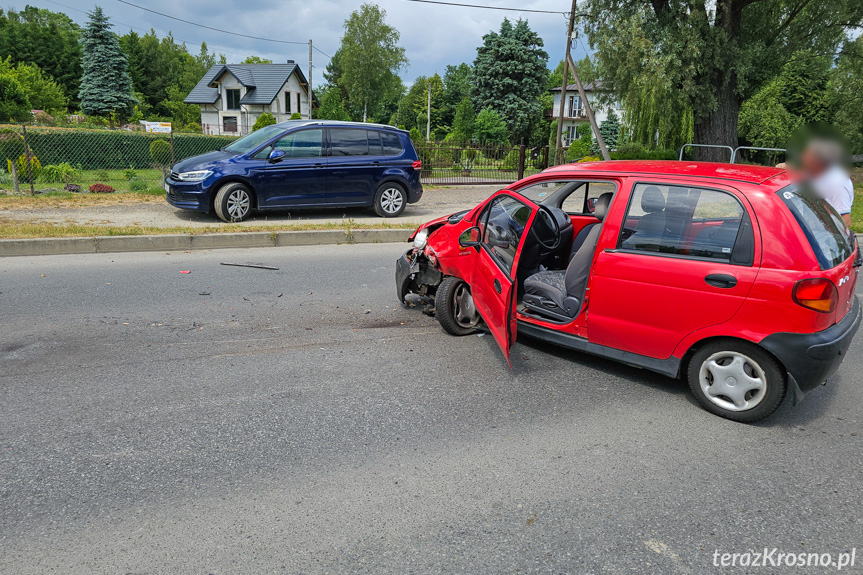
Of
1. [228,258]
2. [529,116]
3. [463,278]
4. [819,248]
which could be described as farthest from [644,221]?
[529,116]

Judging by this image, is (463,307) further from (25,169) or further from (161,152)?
(161,152)

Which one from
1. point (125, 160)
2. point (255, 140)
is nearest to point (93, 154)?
point (125, 160)

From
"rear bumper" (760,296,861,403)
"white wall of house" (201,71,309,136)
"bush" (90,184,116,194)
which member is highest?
"white wall of house" (201,71,309,136)

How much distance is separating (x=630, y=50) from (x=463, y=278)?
45.2 ft

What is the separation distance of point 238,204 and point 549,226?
745 cm

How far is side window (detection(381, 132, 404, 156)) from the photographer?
39.8 feet

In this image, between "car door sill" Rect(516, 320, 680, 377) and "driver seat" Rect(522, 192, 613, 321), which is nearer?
"car door sill" Rect(516, 320, 680, 377)

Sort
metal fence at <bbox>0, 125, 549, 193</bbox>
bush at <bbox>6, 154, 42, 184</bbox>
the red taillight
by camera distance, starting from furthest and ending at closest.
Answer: bush at <bbox>6, 154, 42, 184</bbox> < metal fence at <bbox>0, 125, 549, 193</bbox> < the red taillight

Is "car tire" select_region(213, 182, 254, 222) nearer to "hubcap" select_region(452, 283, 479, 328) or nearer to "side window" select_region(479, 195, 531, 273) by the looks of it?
"hubcap" select_region(452, 283, 479, 328)

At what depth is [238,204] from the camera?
35.8 ft

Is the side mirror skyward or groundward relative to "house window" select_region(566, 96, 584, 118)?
groundward

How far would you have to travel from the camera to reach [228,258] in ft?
28.5

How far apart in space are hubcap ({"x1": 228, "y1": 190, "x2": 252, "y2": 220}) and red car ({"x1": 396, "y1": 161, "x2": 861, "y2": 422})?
23.1 ft

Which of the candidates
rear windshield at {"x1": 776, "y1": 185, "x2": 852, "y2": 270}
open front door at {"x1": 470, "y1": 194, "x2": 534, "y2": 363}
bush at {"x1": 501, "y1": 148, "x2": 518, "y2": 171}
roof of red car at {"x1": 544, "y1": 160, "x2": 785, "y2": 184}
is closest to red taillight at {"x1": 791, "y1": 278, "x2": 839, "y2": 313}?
rear windshield at {"x1": 776, "y1": 185, "x2": 852, "y2": 270}
